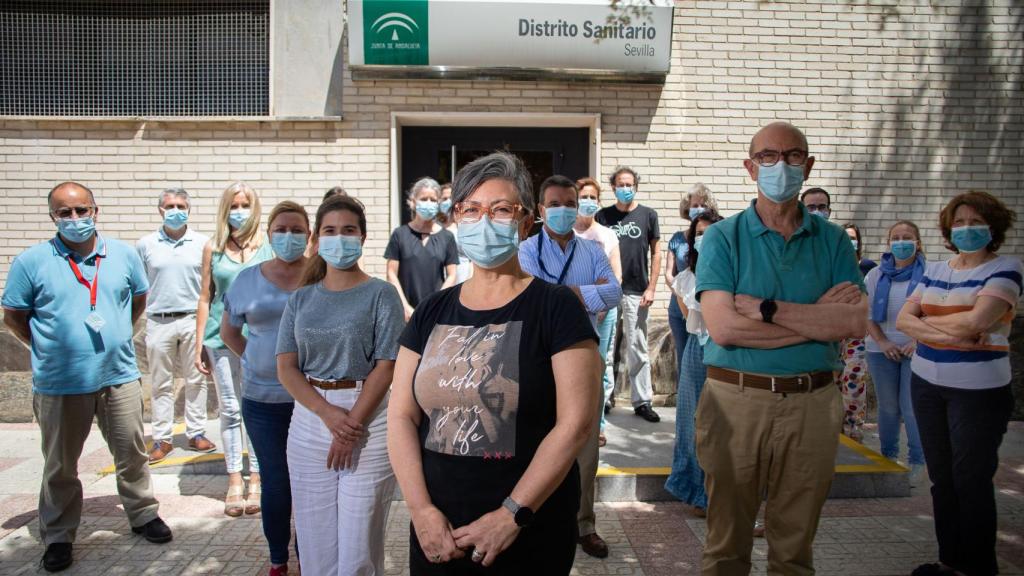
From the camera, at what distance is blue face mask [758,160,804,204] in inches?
121

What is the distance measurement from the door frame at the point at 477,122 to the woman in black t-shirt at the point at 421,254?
6.07 ft

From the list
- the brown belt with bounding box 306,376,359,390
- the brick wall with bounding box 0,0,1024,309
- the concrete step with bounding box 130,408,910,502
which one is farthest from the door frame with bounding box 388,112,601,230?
the brown belt with bounding box 306,376,359,390

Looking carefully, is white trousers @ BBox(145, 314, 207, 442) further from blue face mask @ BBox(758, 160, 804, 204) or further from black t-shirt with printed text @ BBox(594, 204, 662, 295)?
blue face mask @ BBox(758, 160, 804, 204)

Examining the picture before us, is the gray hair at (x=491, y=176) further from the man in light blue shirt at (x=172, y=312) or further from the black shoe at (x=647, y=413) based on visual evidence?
the black shoe at (x=647, y=413)

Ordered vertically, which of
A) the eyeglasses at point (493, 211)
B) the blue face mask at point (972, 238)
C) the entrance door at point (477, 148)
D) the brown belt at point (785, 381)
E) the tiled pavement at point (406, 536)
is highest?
the entrance door at point (477, 148)

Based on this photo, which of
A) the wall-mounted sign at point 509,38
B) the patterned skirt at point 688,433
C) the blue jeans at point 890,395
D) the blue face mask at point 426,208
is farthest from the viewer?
the wall-mounted sign at point 509,38

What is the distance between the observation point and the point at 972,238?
3879 millimetres

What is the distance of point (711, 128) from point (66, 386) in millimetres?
6794

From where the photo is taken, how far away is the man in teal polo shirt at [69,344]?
4.16 meters

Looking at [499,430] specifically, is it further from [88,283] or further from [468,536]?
[88,283]

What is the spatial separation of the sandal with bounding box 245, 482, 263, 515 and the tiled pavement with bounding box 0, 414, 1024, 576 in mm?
86

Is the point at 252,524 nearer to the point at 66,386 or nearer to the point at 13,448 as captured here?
the point at 66,386

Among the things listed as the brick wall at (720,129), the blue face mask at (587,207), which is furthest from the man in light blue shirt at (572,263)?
the brick wall at (720,129)

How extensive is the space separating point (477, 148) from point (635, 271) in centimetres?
268
